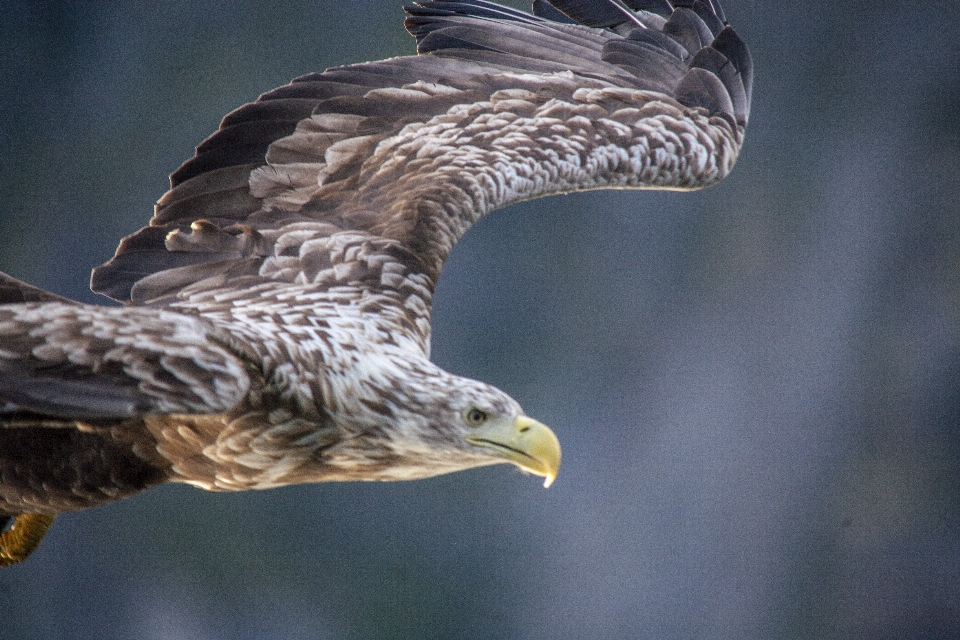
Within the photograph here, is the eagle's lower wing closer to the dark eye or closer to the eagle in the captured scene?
the eagle

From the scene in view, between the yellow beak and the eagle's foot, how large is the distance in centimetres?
170

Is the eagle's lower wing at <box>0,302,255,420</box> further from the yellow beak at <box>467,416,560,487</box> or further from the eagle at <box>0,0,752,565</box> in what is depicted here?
the yellow beak at <box>467,416,560,487</box>

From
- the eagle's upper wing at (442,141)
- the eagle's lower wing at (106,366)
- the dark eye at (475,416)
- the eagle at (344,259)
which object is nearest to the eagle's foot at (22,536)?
the eagle at (344,259)

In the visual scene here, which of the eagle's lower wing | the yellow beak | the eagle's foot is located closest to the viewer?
the eagle's lower wing

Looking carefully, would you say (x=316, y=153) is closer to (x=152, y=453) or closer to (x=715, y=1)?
(x=152, y=453)

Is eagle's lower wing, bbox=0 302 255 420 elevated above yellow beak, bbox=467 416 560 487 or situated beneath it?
elevated above

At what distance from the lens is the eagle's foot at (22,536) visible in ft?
11.0

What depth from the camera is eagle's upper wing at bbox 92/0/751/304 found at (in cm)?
323

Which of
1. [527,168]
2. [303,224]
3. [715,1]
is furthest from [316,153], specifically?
[715,1]

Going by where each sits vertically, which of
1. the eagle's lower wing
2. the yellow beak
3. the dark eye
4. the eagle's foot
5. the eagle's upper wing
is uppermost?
the eagle's upper wing

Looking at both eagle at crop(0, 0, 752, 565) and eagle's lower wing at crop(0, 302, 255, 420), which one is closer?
eagle's lower wing at crop(0, 302, 255, 420)

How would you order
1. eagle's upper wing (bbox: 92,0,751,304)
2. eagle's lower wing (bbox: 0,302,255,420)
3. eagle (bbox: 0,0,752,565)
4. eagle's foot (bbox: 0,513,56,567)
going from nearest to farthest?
eagle's lower wing (bbox: 0,302,255,420) → eagle (bbox: 0,0,752,565) → eagle's upper wing (bbox: 92,0,751,304) → eagle's foot (bbox: 0,513,56,567)

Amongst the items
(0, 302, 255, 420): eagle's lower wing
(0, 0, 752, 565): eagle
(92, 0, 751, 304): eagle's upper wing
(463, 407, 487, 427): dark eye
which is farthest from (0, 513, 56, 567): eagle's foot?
(463, 407, 487, 427): dark eye

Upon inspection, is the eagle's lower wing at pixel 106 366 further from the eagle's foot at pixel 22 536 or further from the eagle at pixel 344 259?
→ the eagle's foot at pixel 22 536
